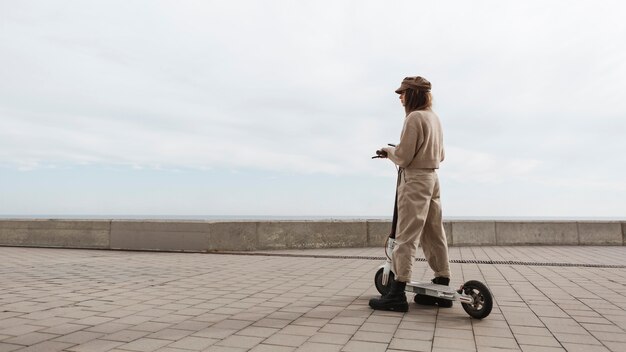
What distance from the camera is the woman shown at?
386 cm

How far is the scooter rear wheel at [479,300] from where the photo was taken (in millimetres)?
3535

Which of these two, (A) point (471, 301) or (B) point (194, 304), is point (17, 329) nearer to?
(B) point (194, 304)

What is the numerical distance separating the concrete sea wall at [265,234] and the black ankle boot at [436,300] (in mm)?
5655

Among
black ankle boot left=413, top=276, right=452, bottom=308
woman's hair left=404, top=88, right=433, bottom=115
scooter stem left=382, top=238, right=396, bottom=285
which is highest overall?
woman's hair left=404, top=88, right=433, bottom=115

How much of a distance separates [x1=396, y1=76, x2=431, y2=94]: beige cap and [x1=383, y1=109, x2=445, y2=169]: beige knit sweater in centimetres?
26

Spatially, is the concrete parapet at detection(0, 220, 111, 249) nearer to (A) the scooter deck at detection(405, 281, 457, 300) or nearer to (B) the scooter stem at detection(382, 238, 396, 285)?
(B) the scooter stem at detection(382, 238, 396, 285)

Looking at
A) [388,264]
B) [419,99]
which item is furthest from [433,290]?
[419,99]

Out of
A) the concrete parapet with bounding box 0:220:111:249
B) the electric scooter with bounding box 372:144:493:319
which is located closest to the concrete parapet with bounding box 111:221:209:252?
the concrete parapet with bounding box 0:220:111:249

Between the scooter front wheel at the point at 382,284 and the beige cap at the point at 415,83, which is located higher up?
the beige cap at the point at 415,83

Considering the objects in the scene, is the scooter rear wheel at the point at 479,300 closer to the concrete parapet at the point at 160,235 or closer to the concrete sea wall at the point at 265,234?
the concrete sea wall at the point at 265,234

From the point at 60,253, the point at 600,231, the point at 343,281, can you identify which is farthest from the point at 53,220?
the point at 600,231

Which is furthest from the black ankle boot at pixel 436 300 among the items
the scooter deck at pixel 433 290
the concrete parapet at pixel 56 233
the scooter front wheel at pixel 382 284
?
the concrete parapet at pixel 56 233

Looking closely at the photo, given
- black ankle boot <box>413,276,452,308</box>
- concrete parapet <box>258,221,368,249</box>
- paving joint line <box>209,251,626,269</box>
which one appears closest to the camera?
black ankle boot <box>413,276,452,308</box>

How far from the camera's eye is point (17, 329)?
10.7ft
